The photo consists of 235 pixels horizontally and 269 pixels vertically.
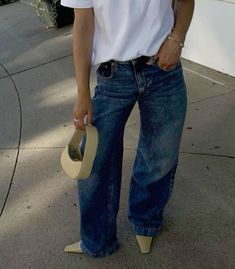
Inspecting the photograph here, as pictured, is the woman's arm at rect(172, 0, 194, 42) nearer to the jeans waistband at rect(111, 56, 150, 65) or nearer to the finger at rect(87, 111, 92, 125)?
the jeans waistband at rect(111, 56, 150, 65)

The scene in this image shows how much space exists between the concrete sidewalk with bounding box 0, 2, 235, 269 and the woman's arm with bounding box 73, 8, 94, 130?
88cm

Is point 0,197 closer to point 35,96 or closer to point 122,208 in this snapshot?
point 122,208

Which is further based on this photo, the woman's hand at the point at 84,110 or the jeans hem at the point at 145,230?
the jeans hem at the point at 145,230

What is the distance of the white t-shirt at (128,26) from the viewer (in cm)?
191

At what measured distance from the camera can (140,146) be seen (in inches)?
94.5

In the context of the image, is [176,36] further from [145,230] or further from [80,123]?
[145,230]

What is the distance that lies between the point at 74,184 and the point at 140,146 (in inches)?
37.8

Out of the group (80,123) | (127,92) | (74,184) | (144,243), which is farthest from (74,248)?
(127,92)

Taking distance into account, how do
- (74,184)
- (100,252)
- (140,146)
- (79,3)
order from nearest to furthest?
1. (79,3)
2. (140,146)
3. (100,252)
4. (74,184)

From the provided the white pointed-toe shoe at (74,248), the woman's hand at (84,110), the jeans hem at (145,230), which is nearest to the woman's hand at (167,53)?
the woman's hand at (84,110)

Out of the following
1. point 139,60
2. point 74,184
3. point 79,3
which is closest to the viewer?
point 79,3

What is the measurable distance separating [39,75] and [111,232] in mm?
3102

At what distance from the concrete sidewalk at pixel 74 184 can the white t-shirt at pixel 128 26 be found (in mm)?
1100

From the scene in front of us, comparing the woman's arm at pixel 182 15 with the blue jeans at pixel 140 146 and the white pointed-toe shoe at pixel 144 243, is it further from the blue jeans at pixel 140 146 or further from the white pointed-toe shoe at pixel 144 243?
the white pointed-toe shoe at pixel 144 243
